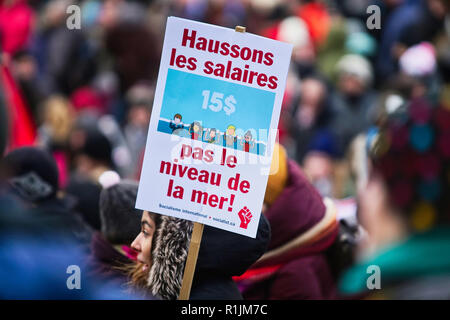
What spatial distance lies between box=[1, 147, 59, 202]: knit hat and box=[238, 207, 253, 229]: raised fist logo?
124 cm

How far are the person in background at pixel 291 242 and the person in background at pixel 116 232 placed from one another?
689mm

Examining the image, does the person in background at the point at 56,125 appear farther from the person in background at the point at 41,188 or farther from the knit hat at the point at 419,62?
the person in background at the point at 41,188

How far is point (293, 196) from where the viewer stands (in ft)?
13.8

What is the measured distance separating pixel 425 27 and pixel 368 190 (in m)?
5.65

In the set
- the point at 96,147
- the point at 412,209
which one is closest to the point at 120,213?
the point at 412,209

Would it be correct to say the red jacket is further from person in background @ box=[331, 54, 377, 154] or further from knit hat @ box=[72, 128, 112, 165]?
person in background @ box=[331, 54, 377, 154]

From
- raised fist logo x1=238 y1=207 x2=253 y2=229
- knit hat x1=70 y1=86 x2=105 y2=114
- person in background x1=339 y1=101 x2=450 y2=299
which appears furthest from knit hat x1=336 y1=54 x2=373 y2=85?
person in background x1=339 y1=101 x2=450 y2=299

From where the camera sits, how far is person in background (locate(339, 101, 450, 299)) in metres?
2.67

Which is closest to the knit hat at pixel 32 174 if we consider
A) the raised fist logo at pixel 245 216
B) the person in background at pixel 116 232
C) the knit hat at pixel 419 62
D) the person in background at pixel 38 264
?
the person in background at pixel 38 264

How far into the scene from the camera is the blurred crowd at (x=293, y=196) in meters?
2.77

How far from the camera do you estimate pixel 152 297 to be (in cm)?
343
